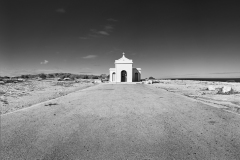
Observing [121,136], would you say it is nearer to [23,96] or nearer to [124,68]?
[23,96]

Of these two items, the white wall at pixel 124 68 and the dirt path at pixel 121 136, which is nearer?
the dirt path at pixel 121 136

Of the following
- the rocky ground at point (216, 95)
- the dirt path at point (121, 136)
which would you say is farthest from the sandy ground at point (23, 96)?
the rocky ground at point (216, 95)

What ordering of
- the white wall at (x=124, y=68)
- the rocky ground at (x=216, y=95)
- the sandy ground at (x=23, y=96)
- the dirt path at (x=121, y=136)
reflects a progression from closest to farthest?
the dirt path at (x=121, y=136), the rocky ground at (x=216, y=95), the sandy ground at (x=23, y=96), the white wall at (x=124, y=68)

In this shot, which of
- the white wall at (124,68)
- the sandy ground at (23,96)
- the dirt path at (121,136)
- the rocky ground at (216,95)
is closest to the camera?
the dirt path at (121,136)

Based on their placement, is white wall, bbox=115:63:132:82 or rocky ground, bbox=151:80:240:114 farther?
white wall, bbox=115:63:132:82

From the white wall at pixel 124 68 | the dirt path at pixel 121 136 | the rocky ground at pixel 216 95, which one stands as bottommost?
the dirt path at pixel 121 136

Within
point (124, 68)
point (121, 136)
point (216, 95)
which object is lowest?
point (121, 136)

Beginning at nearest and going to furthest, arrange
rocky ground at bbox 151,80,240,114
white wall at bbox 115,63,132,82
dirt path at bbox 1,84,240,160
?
dirt path at bbox 1,84,240,160, rocky ground at bbox 151,80,240,114, white wall at bbox 115,63,132,82

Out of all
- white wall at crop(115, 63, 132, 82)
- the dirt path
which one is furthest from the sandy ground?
white wall at crop(115, 63, 132, 82)

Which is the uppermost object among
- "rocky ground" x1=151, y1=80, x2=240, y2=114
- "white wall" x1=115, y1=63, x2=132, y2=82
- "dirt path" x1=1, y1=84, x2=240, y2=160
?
"white wall" x1=115, y1=63, x2=132, y2=82

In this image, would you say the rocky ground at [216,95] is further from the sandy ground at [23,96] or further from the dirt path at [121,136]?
the sandy ground at [23,96]

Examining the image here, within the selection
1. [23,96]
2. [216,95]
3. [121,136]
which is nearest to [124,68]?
[216,95]

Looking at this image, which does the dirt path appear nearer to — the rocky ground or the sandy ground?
the rocky ground

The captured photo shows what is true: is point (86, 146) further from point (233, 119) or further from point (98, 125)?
point (233, 119)
